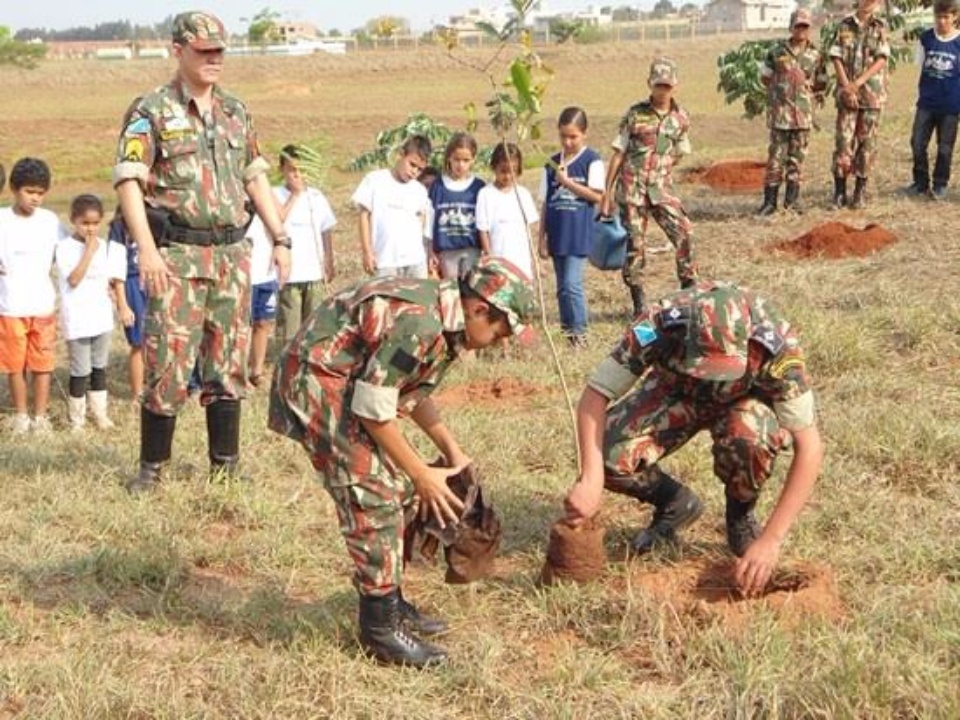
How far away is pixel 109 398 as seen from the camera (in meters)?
7.29

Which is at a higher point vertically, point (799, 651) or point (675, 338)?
point (675, 338)

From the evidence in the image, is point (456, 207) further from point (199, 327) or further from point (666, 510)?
point (666, 510)

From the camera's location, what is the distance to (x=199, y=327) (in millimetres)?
5094

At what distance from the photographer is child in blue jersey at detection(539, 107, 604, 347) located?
768 cm

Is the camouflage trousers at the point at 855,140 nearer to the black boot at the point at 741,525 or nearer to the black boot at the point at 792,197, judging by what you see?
the black boot at the point at 792,197

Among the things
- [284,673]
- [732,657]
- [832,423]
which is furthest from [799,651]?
[832,423]

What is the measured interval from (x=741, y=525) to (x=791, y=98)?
7.31 metres

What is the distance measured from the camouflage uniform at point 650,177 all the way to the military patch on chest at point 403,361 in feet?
16.4

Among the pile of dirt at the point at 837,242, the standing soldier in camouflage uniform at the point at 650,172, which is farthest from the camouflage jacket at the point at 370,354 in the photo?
the pile of dirt at the point at 837,242

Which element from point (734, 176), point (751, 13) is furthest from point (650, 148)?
point (751, 13)

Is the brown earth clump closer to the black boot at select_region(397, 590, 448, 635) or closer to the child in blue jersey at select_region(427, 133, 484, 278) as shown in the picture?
the black boot at select_region(397, 590, 448, 635)

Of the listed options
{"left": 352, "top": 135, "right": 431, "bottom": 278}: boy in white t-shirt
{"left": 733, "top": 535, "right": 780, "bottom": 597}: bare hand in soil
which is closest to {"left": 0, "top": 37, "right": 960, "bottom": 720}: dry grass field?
{"left": 733, "top": 535, "right": 780, "bottom": 597}: bare hand in soil

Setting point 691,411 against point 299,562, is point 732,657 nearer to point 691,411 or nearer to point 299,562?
point 691,411

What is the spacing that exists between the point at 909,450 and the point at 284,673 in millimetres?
2808
